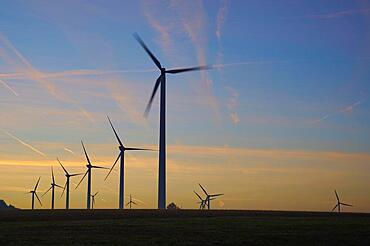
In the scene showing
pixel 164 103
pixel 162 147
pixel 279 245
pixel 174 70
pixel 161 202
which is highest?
pixel 174 70

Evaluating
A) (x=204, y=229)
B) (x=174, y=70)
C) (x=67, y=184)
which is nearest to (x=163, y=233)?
(x=204, y=229)

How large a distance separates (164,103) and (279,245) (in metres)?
62.2

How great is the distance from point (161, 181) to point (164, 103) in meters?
13.6

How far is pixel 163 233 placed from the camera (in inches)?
2045

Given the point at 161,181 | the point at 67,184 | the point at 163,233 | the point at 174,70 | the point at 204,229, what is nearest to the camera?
the point at 163,233

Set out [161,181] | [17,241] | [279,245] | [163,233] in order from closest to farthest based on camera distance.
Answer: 1. [279,245]
2. [17,241]
3. [163,233]
4. [161,181]

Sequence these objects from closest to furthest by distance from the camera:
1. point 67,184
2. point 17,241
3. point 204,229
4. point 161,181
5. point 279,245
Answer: point 279,245 → point 17,241 → point 204,229 → point 161,181 → point 67,184

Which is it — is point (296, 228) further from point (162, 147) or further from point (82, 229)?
point (162, 147)

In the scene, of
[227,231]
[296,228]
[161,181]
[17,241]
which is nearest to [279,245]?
[227,231]

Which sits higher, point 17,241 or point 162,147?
point 162,147

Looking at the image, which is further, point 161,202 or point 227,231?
point 161,202

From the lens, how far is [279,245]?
43.0m

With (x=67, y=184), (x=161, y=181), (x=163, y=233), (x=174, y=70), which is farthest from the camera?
(x=67, y=184)

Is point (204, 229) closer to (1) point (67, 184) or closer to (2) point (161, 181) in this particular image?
(2) point (161, 181)
